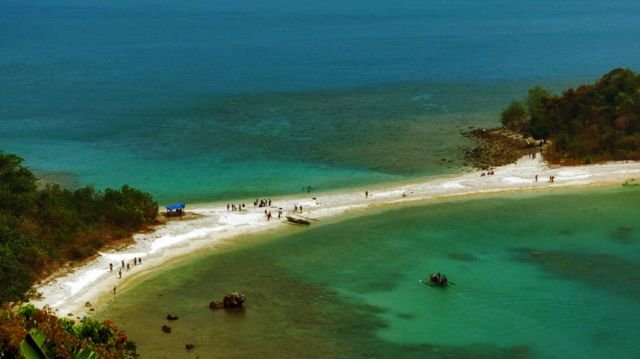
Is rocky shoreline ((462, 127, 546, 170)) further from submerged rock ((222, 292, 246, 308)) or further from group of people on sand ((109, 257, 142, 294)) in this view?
submerged rock ((222, 292, 246, 308))

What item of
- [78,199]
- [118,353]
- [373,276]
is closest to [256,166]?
[78,199]

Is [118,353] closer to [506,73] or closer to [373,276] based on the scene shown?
[373,276]

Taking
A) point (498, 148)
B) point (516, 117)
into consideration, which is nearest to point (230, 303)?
point (498, 148)

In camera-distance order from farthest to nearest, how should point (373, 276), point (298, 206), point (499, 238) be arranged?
point (298, 206)
point (499, 238)
point (373, 276)

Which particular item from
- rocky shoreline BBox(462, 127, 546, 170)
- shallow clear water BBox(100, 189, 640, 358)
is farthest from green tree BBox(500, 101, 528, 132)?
shallow clear water BBox(100, 189, 640, 358)

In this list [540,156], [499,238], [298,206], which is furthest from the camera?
[540,156]

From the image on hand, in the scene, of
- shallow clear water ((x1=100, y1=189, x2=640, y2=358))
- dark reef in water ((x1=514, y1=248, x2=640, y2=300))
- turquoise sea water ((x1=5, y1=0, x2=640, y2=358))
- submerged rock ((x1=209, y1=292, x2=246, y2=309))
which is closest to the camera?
shallow clear water ((x1=100, y1=189, x2=640, y2=358))

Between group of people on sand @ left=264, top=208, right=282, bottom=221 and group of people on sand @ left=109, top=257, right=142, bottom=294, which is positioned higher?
group of people on sand @ left=264, top=208, right=282, bottom=221
